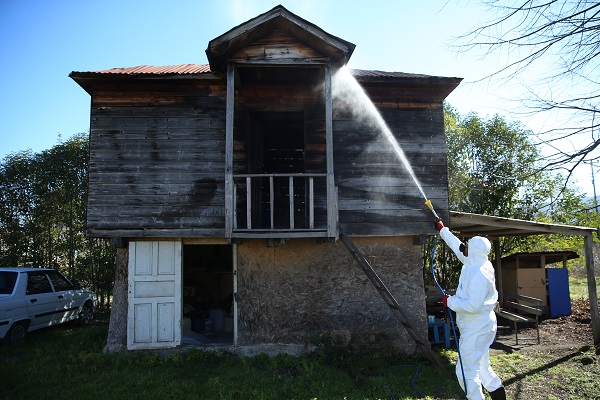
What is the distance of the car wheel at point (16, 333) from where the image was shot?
339 inches

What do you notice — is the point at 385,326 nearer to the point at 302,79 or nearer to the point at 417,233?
the point at 417,233

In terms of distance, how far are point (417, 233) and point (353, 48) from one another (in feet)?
12.0

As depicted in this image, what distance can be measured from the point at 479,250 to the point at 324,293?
352 centimetres

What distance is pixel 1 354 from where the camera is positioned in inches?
314

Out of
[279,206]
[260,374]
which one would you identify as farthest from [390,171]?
[260,374]

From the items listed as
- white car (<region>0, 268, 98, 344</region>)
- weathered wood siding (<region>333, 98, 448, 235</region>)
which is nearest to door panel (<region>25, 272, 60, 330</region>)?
white car (<region>0, 268, 98, 344</region>)

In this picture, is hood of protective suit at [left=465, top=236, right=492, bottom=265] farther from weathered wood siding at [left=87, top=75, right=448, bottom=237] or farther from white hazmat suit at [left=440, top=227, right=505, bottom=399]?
weathered wood siding at [left=87, top=75, right=448, bottom=237]

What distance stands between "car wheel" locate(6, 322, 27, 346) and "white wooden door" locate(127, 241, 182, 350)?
295 cm

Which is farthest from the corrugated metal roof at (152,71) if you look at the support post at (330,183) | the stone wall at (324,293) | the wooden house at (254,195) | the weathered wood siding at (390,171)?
the stone wall at (324,293)

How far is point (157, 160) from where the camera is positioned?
8.03 meters

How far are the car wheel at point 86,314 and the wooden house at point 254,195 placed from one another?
445cm

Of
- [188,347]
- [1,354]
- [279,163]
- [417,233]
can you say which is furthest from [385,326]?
[1,354]

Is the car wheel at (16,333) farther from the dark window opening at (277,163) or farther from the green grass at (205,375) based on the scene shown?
the dark window opening at (277,163)

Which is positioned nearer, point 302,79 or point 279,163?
point 302,79
